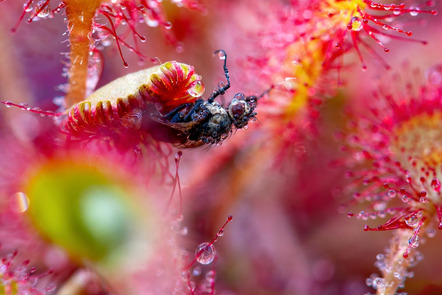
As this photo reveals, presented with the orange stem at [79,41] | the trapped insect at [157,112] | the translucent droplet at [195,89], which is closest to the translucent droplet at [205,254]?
the trapped insect at [157,112]

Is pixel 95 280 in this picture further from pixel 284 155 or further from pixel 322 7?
pixel 322 7

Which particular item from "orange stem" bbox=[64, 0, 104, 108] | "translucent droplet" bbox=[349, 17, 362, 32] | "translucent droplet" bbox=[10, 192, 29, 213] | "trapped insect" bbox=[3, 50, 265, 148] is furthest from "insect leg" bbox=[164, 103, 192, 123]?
"translucent droplet" bbox=[10, 192, 29, 213]

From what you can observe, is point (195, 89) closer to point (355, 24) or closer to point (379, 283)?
point (355, 24)

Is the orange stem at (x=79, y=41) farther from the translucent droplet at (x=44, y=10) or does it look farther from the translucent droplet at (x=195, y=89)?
the translucent droplet at (x=195, y=89)

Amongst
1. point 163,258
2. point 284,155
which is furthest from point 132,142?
point 284,155

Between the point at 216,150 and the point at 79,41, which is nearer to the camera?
the point at 79,41

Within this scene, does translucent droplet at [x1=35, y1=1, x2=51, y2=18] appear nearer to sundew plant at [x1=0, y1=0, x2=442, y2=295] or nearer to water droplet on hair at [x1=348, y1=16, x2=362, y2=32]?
sundew plant at [x1=0, y1=0, x2=442, y2=295]

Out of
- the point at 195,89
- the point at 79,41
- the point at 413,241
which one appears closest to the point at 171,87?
the point at 195,89

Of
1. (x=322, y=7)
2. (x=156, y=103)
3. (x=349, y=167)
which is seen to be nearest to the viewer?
(x=156, y=103)
